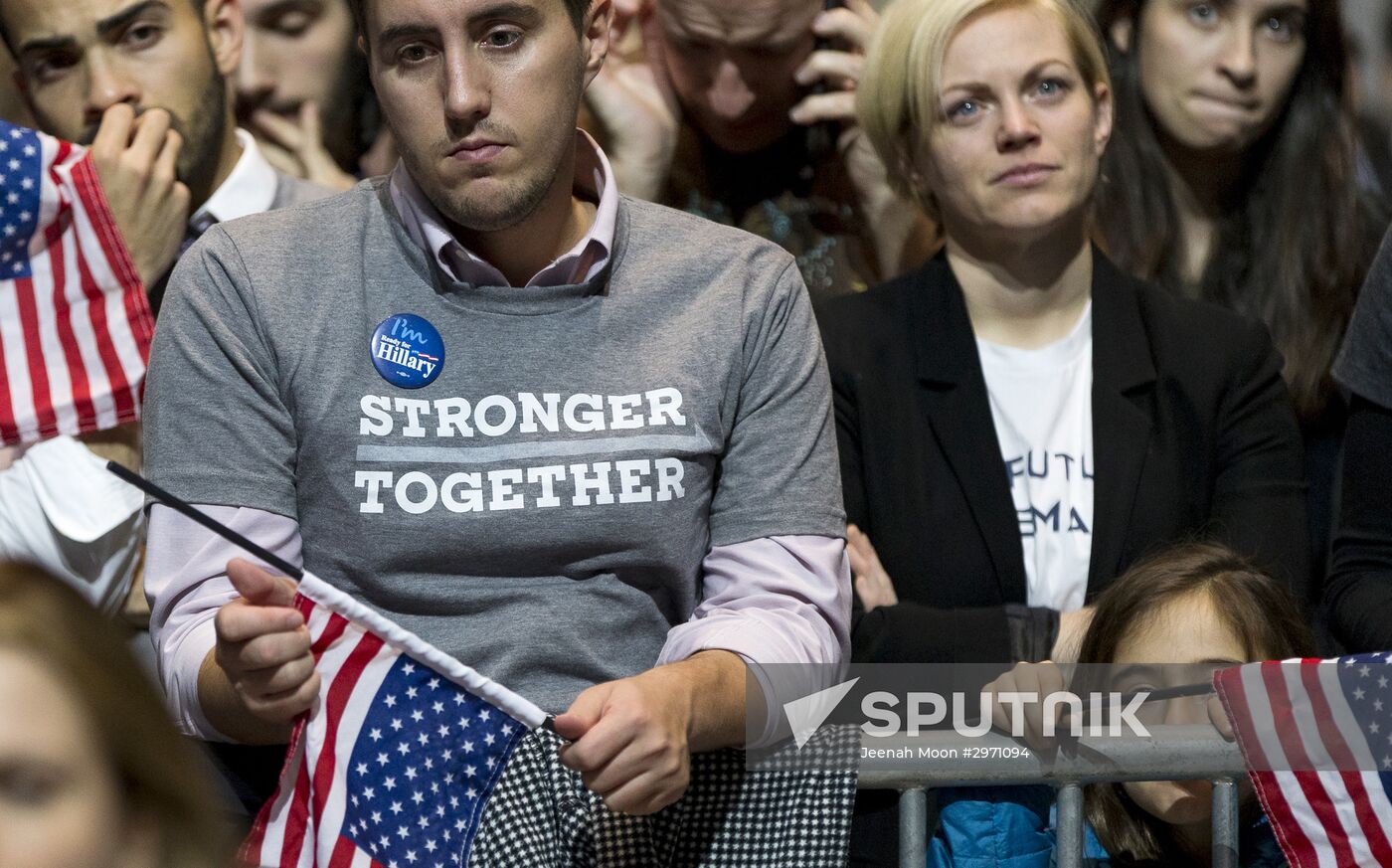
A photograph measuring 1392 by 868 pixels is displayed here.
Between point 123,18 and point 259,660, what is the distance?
189 cm

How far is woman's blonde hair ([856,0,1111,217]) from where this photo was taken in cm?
343

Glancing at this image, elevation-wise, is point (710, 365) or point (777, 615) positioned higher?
point (710, 365)

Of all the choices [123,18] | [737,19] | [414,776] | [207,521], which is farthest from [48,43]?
[414,776]

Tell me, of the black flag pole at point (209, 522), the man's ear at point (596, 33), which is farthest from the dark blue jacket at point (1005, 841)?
the man's ear at point (596, 33)

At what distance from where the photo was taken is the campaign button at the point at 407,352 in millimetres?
2408

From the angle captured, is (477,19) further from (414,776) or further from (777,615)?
(414,776)

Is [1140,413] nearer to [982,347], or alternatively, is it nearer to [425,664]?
[982,347]

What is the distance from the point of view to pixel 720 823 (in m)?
2.37

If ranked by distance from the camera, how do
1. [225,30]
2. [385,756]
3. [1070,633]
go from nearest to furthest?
[385,756]
[1070,633]
[225,30]

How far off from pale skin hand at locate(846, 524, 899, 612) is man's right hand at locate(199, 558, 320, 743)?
1.20 meters

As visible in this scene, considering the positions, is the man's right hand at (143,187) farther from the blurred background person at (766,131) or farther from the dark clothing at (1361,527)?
the dark clothing at (1361,527)

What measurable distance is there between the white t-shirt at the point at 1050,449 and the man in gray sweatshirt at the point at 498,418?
73 cm

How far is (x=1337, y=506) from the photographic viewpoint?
3.32 metres

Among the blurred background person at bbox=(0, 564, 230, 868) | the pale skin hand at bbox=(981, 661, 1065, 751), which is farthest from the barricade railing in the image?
the blurred background person at bbox=(0, 564, 230, 868)
